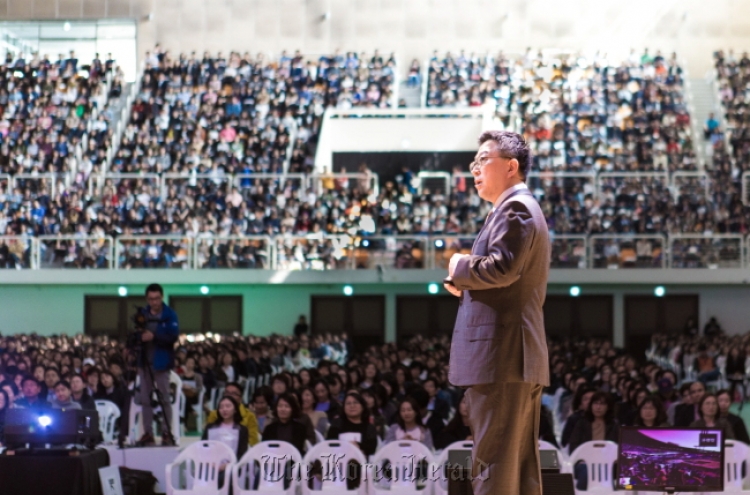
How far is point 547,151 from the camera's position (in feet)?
97.9

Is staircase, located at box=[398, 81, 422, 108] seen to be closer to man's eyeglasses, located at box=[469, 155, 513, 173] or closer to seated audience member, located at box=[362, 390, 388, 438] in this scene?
seated audience member, located at box=[362, 390, 388, 438]

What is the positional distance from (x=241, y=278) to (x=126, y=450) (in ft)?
46.0

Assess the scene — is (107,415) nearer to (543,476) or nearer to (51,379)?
(51,379)

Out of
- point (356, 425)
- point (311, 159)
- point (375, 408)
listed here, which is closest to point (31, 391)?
point (375, 408)

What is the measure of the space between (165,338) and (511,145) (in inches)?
262

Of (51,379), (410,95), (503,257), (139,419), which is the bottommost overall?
(139,419)

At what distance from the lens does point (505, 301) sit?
384cm

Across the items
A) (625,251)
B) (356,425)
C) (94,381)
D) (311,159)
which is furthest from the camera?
(311,159)

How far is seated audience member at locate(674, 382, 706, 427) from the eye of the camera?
10.2m

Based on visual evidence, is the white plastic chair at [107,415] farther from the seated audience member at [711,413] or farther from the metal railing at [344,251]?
the metal railing at [344,251]

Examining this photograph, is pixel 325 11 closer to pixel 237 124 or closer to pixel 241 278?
pixel 237 124

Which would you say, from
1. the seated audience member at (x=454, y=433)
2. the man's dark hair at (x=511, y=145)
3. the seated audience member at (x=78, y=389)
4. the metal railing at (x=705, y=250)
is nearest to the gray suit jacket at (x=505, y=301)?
the man's dark hair at (x=511, y=145)

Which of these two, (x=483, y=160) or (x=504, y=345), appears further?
(x=483, y=160)

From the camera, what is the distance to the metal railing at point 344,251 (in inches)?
926
